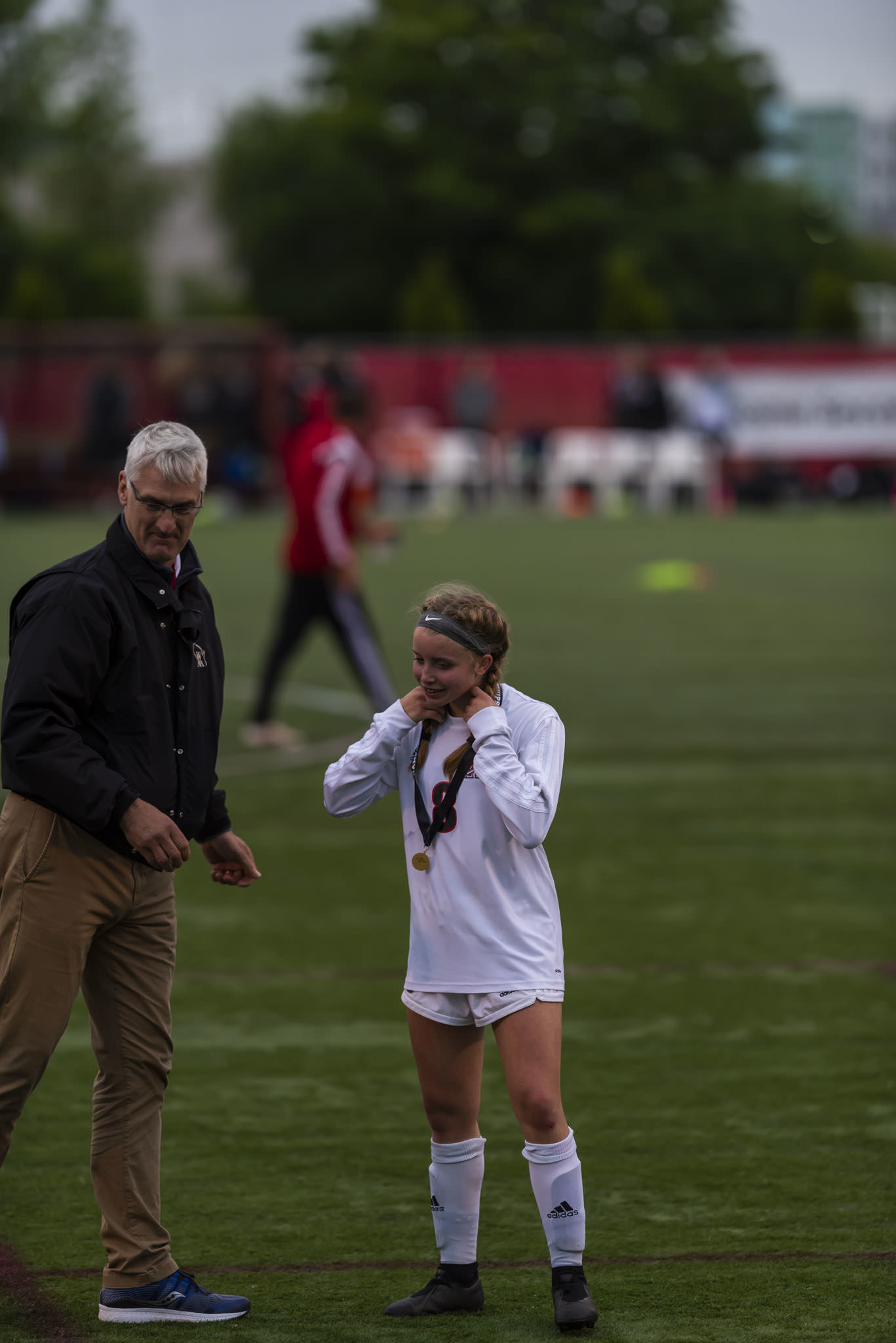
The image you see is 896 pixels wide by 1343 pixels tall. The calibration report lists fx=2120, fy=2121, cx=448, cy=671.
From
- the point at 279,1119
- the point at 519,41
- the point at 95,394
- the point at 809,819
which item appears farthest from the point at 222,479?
the point at 519,41

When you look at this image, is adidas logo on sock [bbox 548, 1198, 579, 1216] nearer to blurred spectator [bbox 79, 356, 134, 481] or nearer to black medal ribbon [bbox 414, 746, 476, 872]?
black medal ribbon [bbox 414, 746, 476, 872]

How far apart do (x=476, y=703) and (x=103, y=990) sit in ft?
3.31

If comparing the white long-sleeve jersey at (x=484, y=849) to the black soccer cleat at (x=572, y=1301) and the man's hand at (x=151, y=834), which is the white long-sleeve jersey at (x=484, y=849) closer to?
the man's hand at (x=151, y=834)

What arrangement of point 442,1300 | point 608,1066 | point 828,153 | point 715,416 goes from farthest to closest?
1. point 828,153
2. point 715,416
3. point 608,1066
4. point 442,1300

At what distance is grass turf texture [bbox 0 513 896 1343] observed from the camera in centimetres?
485

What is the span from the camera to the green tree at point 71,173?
66.6 m

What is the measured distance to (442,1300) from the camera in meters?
4.63

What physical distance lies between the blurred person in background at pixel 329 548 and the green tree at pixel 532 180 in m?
58.1

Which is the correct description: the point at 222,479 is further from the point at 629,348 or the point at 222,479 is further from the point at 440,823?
the point at 440,823

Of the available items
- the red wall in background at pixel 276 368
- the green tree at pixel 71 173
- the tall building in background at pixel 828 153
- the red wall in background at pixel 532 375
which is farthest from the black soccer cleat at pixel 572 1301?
the tall building in background at pixel 828 153

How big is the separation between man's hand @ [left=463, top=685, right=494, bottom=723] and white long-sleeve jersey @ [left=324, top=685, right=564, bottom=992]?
2cm

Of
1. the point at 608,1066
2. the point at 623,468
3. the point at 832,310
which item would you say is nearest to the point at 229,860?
the point at 608,1066

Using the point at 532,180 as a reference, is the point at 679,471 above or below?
below

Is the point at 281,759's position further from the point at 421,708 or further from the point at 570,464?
the point at 570,464
